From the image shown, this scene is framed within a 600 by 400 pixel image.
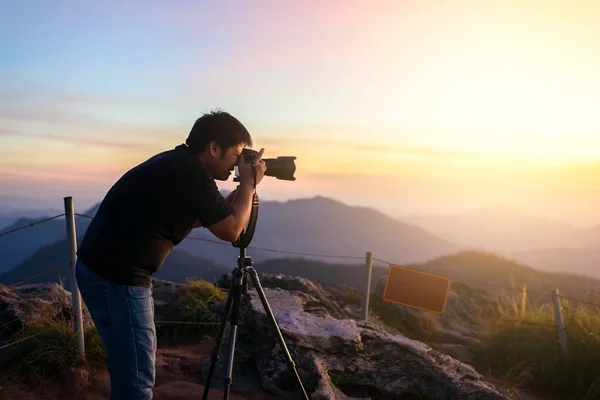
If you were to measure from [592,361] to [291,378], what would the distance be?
4518 millimetres

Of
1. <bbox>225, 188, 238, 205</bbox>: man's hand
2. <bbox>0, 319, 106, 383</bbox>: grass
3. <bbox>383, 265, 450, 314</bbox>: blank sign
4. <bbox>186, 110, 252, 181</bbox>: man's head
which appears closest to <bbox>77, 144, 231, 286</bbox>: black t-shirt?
<bbox>186, 110, 252, 181</bbox>: man's head

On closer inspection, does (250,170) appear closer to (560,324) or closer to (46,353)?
(46,353)

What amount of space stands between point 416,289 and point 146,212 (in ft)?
18.7

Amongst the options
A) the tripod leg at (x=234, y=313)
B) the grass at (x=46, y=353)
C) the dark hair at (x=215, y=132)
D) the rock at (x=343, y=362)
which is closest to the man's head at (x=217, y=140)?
the dark hair at (x=215, y=132)

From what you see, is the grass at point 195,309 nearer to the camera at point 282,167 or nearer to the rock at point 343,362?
the rock at point 343,362

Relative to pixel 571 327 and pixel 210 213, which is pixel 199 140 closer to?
pixel 210 213

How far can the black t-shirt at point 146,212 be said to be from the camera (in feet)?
8.20

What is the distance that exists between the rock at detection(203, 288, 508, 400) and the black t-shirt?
273 centimetres

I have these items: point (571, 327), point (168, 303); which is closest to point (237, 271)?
point (168, 303)

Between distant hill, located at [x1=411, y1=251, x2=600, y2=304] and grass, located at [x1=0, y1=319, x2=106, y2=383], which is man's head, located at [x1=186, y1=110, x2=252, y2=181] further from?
distant hill, located at [x1=411, y1=251, x2=600, y2=304]

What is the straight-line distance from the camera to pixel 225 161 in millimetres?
2846

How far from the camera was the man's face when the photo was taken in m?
2.81

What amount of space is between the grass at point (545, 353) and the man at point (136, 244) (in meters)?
6.01

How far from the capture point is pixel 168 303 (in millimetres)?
7828
